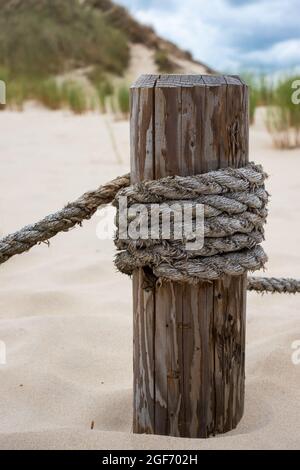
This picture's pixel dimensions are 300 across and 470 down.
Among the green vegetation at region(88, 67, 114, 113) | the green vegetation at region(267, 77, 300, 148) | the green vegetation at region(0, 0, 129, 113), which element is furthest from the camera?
the green vegetation at region(0, 0, 129, 113)

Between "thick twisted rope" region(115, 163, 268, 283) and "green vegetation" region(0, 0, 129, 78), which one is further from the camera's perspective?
"green vegetation" region(0, 0, 129, 78)

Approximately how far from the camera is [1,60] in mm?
15258

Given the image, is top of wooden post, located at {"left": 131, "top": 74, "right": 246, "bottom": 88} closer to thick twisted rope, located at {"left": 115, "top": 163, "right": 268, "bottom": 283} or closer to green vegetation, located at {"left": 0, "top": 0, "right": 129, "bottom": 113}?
thick twisted rope, located at {"left": 115, "top": 163, "right": 268, "bottom": 283}

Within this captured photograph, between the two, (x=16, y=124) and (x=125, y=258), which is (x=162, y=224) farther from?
(x=16, y=124)

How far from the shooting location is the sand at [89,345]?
1648 millimetres

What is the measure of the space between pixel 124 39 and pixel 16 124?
35.9 feet

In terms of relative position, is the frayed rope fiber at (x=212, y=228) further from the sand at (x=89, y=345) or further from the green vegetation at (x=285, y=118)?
the green vegetation at (x=285, y=118)

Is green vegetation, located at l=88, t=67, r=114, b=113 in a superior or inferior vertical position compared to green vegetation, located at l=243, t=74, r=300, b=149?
superior

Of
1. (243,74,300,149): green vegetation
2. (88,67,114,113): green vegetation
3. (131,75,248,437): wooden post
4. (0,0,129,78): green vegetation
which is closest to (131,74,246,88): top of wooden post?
(131,75,248,437): wooden post

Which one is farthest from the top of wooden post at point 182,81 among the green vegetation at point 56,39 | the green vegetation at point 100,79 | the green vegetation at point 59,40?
the green vegetation at point 56,39

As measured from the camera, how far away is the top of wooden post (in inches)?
58.9

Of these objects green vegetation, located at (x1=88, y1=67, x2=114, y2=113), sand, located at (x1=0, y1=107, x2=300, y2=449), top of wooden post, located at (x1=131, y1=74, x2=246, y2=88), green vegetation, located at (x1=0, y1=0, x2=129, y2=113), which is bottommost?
sand, located at (x1=0, y1=107, x2=300, y2=449)

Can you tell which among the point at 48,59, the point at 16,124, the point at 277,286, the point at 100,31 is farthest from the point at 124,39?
the point at 277,286

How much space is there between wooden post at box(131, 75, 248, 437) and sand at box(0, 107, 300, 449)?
78 millimetres
